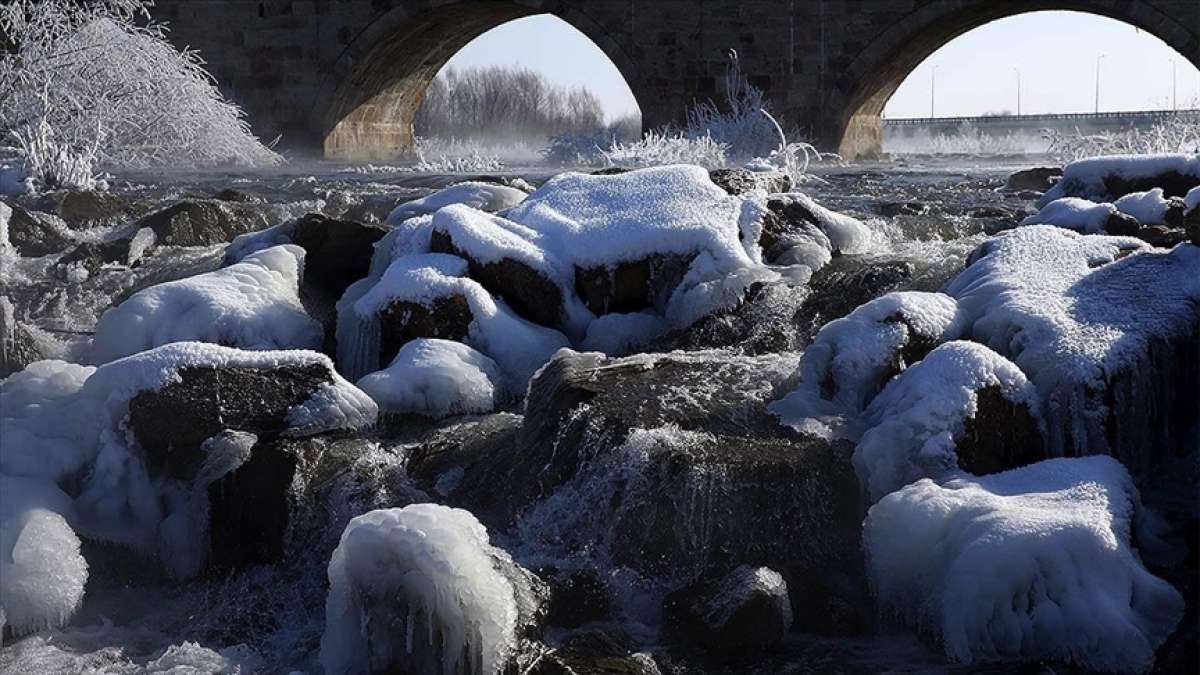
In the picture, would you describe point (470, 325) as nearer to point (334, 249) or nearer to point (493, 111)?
point (334, 249)

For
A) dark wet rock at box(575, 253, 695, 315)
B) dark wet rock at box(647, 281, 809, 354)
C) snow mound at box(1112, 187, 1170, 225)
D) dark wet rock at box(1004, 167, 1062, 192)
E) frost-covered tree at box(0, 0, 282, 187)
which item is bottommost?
dark wet rock at box(647, 281, 809, 354)

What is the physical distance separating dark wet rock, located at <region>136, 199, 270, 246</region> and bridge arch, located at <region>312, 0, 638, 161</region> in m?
9.37

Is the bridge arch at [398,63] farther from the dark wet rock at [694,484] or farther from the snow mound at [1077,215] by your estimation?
the dark wet rock at [694,484]

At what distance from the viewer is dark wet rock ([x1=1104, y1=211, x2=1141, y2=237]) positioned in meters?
7.52

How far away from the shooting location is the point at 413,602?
13.7 feet

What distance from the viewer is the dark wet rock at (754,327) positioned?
21.9 ft

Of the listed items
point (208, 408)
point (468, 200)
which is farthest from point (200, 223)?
point (208, 408)

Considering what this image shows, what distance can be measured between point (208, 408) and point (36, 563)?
1.03 metres

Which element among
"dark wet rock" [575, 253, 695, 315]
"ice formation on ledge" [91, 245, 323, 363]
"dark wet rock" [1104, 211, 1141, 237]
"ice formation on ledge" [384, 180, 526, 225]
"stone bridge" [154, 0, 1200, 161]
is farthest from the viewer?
"stone bridge" [154, 0, 1200, 161]

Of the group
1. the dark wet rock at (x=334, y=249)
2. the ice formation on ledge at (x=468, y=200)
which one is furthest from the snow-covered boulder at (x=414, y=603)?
the ice formation on ledge at (x=468, y=200)

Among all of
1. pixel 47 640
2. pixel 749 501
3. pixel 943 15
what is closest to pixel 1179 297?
pixel 749 501

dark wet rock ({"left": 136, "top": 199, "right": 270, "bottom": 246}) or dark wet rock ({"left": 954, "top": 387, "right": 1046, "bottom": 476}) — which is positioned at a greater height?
dark wet rock ({"left": 136, "top": 199, "right": 270, "bottom": 246})

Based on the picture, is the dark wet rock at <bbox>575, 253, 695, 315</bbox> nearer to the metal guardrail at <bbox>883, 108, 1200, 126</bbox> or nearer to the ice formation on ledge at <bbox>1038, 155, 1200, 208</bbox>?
the ice formation on ledge at <bbox>1038, 155, 1200, 208</bbox>

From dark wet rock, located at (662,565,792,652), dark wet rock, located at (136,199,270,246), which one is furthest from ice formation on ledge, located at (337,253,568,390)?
dark wet rock, located at (136,199,270,246)
